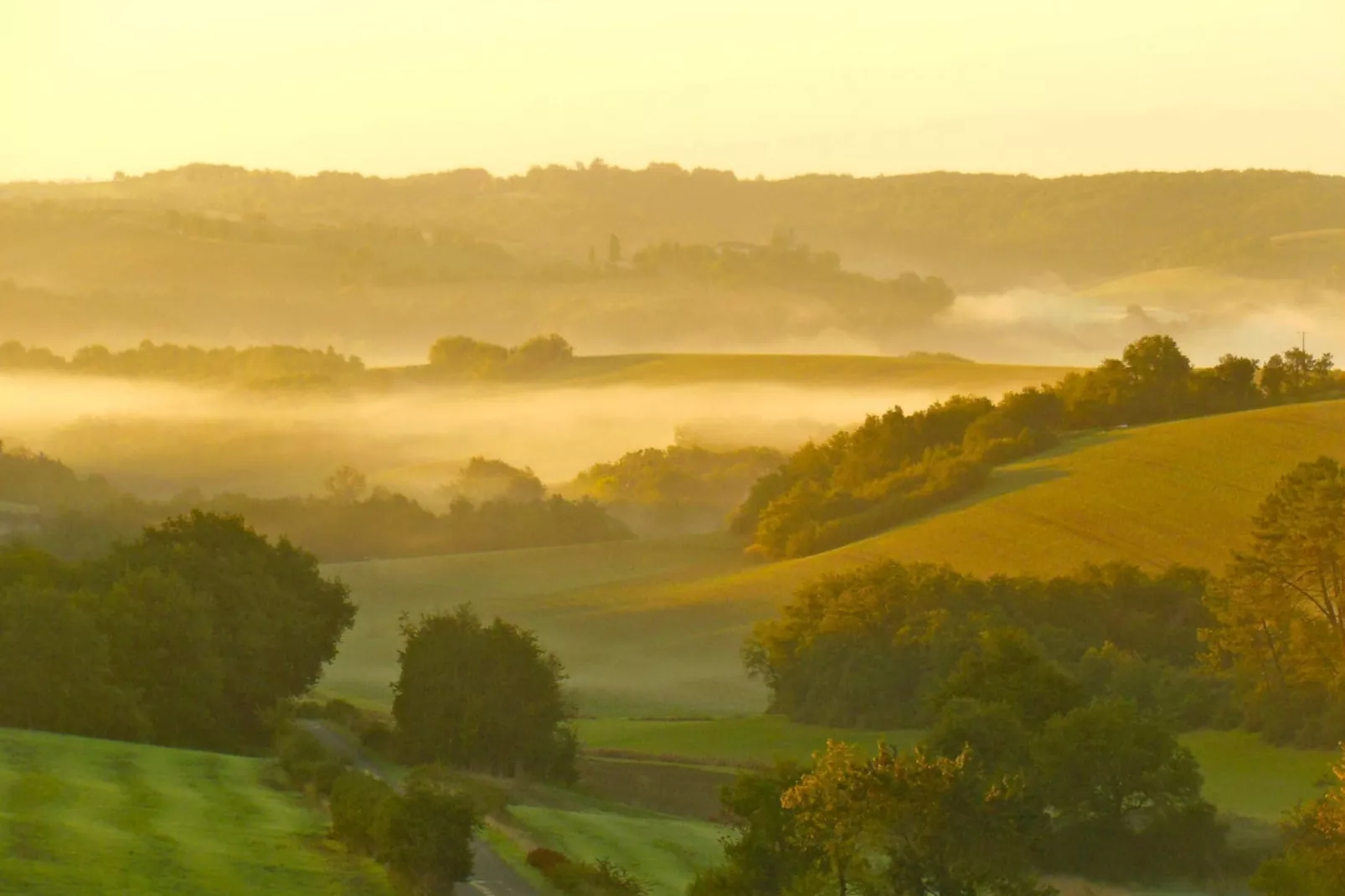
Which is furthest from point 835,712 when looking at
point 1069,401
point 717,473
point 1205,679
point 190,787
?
point 717,473

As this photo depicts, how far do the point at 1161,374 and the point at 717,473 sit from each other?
62.3 metres

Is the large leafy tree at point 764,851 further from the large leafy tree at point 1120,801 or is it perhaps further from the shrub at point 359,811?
the large leafy tree at point 1120,801

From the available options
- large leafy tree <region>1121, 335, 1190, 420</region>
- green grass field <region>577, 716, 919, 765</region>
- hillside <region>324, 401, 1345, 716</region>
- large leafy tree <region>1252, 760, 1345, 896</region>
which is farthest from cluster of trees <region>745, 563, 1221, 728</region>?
large leafy tree <region>1121, 335, 1190, 420</region>

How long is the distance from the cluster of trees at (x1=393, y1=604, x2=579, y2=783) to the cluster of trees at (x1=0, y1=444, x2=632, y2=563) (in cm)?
8756

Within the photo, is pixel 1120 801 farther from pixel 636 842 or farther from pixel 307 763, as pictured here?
pixel 307 763

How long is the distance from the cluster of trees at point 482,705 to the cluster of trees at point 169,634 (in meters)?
5.55

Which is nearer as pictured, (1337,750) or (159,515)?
(1337,750)

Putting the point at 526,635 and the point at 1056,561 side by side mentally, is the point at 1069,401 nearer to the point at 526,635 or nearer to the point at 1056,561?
the point at 1056,561

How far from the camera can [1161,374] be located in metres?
142

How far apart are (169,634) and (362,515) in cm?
10404

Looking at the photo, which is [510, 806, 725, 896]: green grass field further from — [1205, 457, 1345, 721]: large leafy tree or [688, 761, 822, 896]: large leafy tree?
[1205, 457, 1345, 721]: large leafy tree

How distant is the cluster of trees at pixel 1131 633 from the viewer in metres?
68.8

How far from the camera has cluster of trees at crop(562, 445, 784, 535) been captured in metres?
186

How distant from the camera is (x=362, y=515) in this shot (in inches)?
6668
